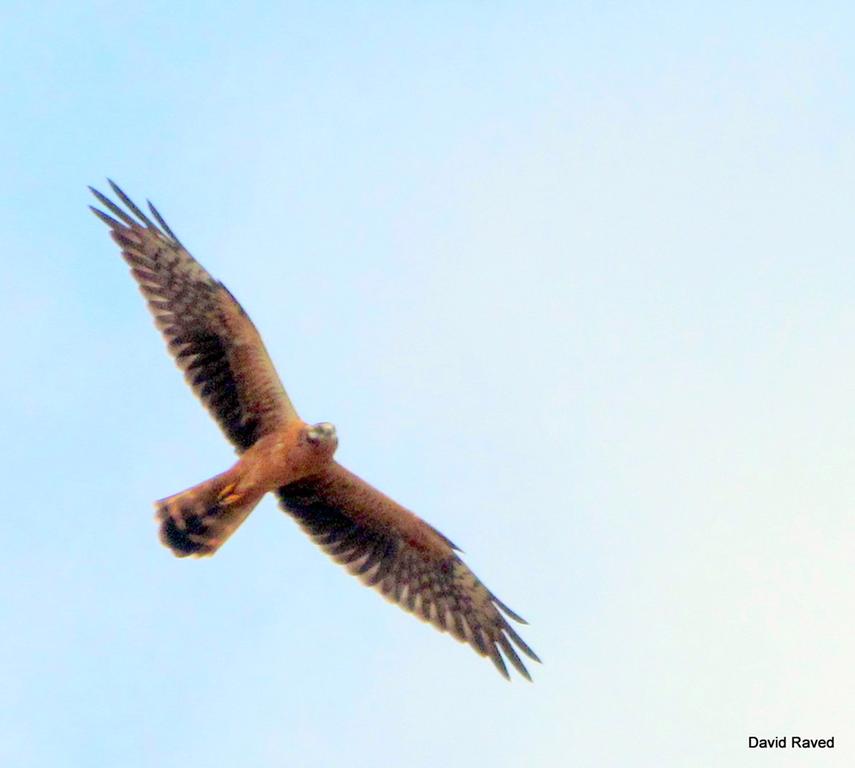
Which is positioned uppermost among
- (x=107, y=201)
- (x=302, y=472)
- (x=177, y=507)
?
(x=107, y=201)

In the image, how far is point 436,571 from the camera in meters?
12.0

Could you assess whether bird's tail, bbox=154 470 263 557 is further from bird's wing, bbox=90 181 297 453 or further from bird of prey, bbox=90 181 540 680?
bird's wing, bbox=90 181 297 453

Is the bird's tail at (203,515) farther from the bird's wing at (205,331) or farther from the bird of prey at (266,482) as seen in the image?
the bird's wing at (205,331)

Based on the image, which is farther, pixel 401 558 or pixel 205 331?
pixel 401 558

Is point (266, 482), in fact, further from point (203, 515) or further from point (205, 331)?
point (205, 331)

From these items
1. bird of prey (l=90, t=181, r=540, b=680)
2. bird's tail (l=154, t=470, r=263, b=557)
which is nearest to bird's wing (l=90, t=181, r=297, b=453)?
bird of prey (l=90, t=181, r=540, b=680)

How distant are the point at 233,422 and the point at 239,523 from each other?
2.91 feet

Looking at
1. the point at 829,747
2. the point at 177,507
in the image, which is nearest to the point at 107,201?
the point at 177,507

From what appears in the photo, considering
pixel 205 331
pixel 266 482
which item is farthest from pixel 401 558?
pixel 205 331

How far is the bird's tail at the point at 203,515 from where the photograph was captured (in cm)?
1070

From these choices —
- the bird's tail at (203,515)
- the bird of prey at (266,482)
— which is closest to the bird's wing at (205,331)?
the bird of prey at (266,482)

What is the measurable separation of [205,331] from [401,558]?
111 inches

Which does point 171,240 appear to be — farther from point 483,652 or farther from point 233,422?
point 483,652

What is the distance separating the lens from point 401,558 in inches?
470
